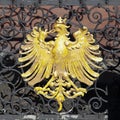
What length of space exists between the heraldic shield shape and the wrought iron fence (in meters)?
0.08

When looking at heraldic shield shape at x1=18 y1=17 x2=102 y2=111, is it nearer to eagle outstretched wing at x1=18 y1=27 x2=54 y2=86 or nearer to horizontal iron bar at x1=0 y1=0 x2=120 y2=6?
eagle outstretched wing at x1=18 y1=27 x2=54 y2=86

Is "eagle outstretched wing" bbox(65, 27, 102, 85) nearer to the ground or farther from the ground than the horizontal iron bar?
nearer to the ground

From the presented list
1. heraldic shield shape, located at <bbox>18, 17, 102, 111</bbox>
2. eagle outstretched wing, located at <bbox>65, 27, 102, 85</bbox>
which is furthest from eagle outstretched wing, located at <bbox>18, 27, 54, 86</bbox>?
eagle outstretched wing, located at <bbox>65, 27, 102, 85</bbox>

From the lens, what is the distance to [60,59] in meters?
2.85

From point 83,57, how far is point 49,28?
13.8 inches

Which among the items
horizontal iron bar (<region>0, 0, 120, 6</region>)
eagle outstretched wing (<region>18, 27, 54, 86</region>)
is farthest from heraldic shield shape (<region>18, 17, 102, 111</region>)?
horizontal iron bar (<region>0, 0, 120, 6</region>)

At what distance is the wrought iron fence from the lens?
2889mm

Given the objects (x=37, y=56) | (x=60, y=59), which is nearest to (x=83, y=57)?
(x=60, y=59)

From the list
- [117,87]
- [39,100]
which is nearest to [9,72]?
[39,100]

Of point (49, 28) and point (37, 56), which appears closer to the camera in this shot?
point (37, 56)

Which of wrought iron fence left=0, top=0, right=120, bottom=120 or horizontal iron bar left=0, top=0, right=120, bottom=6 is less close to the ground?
horizontal iron bar left=0, top=0, right=120, bottom=6

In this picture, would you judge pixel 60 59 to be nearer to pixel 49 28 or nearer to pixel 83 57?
pixel 83 57

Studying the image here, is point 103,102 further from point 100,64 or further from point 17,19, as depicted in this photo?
point 17,19

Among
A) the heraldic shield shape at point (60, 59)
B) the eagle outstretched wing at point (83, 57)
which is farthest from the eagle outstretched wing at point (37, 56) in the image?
the eagle outstretched wing at point (83, 57)
